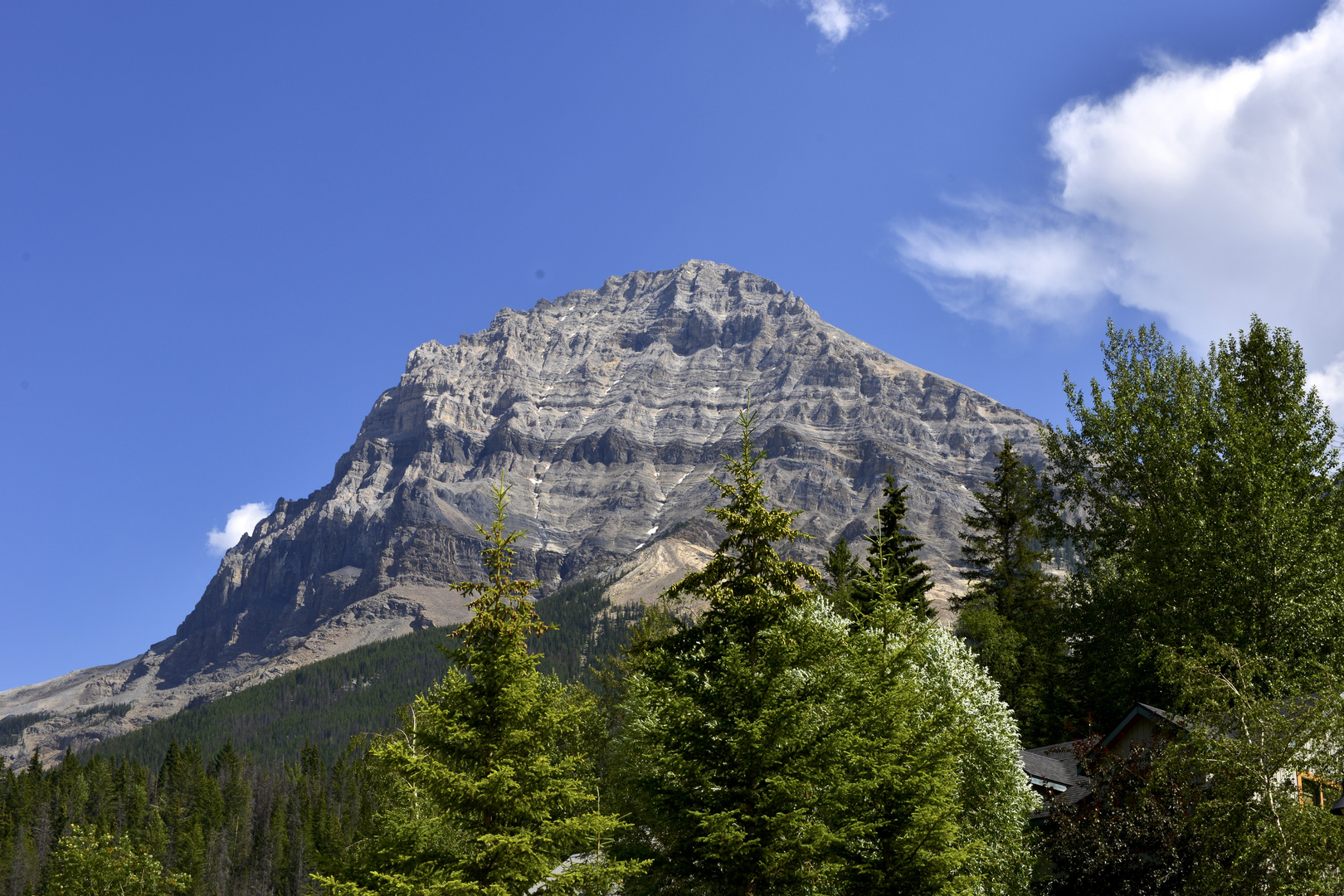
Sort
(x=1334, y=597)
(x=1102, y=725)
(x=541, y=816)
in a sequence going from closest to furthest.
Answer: (x=541, y=816), (x=1334, y=597), (x=1102, y=725)

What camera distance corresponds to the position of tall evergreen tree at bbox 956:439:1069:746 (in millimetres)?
55375

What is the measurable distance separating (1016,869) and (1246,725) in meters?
9.60

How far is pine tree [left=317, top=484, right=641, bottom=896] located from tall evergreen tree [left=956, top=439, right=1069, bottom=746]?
123 feet

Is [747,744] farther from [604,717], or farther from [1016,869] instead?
[604,717]

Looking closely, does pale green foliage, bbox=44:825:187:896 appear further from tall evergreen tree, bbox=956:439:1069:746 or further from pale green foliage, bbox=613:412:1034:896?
tall evergreen tree, bbox=956:439:1069:746

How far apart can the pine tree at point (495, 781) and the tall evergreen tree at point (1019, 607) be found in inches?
1475

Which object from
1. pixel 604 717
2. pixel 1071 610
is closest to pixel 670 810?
pixel 604 717

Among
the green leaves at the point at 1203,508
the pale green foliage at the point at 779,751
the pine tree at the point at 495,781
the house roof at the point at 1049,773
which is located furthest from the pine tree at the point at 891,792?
the house roof at the point at 1049,773

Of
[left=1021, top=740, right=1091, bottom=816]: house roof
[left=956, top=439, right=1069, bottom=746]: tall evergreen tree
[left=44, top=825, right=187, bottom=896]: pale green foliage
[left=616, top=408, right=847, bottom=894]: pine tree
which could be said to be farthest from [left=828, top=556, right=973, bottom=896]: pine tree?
[left=44, top=825, right=187, bottom=896]: pale green foliage

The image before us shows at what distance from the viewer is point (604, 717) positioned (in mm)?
60875

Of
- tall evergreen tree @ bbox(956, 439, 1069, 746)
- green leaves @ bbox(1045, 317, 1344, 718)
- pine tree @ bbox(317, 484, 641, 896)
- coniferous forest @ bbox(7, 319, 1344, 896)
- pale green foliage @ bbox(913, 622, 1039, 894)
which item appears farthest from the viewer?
tall evergreen tree @ bbox(956, 439, 1069, 746)

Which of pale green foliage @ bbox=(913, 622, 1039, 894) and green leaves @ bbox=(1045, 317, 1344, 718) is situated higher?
green leaves @ bbox=(1045, 317, 1344, 718)

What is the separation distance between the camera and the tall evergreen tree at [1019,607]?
5538cm

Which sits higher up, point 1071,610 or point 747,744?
point 1071,610
